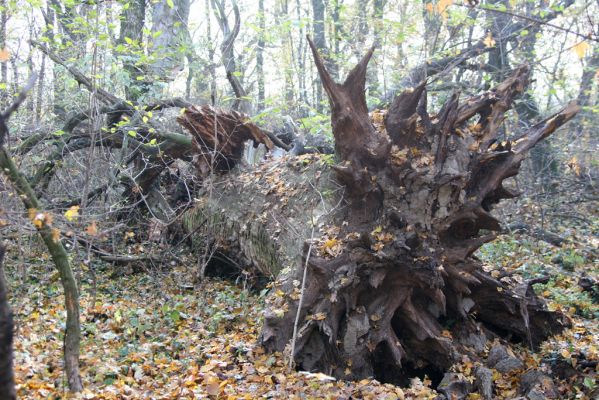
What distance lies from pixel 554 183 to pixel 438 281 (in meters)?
7.44

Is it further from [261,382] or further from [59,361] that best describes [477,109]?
[59,361]

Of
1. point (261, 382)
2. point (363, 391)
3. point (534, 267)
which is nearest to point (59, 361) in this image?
point (261, 382)

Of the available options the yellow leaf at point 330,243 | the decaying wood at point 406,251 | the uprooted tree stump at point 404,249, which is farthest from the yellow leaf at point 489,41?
the yellow leaf at point 330,243

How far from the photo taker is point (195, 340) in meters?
6.61

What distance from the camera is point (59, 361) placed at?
5.40 metres

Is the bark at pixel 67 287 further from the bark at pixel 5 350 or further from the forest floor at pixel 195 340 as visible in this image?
the bark at pixel 5 350

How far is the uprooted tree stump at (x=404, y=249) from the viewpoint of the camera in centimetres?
586

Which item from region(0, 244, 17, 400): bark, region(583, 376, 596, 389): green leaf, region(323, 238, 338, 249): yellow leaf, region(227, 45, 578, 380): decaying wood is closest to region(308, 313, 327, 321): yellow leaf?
region(227, 45, 578, 380): decaying wood

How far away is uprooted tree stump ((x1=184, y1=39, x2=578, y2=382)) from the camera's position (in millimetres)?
5863

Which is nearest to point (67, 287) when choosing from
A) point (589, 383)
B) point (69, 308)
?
point (69, 308)

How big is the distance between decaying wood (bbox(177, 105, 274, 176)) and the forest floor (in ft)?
7.20

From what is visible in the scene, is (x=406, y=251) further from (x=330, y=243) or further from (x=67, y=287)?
(x=67, y=287)

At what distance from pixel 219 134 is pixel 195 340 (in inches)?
153

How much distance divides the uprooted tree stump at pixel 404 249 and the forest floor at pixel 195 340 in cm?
39
